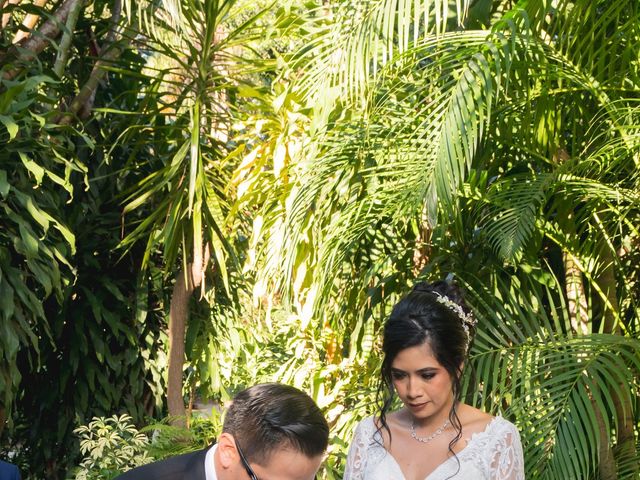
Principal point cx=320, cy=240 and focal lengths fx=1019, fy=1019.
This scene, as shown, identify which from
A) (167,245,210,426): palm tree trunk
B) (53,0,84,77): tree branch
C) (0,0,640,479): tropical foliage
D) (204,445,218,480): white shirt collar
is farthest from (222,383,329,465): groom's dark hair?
(53,0,84,77): tree branch

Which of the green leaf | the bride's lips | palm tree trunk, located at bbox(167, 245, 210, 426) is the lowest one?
palm tree trunk, located at bbox(167, 245, 210, 426)

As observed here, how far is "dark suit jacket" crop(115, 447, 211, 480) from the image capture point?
2291 millimetres

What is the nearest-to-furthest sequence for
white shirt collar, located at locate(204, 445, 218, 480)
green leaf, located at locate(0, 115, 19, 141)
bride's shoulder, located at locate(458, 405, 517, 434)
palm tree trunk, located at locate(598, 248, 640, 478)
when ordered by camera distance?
white shirt collar, located at locate(204, 445, 218, 480)
bride's shoulder, located at locate(458, 405, 517, 434)
palm tree trunk, located at locate(598, 248, 640, 478)
green leaf, located at locate(0, 115, 19, 141)

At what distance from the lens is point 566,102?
196 inches

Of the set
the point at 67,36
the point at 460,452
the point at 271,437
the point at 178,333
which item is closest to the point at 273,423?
the point at 271,437

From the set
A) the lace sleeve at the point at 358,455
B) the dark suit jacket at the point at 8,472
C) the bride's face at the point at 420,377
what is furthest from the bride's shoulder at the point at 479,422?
the dark suit jacket at the point at 8,472

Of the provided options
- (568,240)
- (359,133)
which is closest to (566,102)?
(568,240)

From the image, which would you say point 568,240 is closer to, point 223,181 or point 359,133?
point 359,133

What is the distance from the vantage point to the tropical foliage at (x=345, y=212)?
14.2 ft

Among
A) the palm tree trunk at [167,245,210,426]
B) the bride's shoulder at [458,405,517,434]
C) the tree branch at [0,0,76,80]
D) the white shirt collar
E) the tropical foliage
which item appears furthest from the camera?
the palm tree trunk at [167,245,210,426]

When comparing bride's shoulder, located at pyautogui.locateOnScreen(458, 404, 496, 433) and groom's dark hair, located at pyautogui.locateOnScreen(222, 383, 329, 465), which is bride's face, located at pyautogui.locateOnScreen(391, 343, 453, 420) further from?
A: groom's dark hair, located at pyautogui.locateOnScreen(222, 383, 329, 465)

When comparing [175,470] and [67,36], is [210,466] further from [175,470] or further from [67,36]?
[67,36]

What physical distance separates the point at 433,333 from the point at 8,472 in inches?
59.7

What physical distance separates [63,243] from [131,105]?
137 cm
